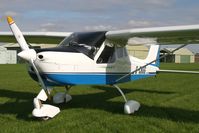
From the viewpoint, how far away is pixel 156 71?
10750 millimetres

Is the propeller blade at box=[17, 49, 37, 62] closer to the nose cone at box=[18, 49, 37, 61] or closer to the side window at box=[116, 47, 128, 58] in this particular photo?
the nose cone at box=[18, 49, 37, 61]

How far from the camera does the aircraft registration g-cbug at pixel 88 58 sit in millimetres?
6477

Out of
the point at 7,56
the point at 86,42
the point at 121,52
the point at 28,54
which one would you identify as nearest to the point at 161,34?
the point at 121,52

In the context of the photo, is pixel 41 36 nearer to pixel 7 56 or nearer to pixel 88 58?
pixel 88 58

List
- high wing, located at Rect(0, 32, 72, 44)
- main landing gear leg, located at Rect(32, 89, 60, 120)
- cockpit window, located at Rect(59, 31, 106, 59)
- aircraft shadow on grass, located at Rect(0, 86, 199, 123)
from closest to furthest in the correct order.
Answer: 1. main landing gear leg, located at Rect(32, 89, 60, 120)
2. aircraft shadow on grass, located at Rect(0, 86, 199, 123)
3. cockpit window, located at Rect(59, 31, 106, 59)
4. high wing, located at Rect(0, 32, 72, 44)

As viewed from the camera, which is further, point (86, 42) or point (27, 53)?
point (86, 42)

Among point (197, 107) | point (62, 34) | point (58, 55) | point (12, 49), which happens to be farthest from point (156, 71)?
point (12, 49)

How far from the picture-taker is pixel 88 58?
7.12 meters

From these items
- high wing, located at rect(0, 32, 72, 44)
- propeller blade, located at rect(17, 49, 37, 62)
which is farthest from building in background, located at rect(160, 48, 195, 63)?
propeller blade, located at rect(17, 49, 37, 62)

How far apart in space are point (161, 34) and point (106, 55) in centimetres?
143

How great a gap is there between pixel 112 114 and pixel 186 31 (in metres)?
2.55

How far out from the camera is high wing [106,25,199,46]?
7.03m

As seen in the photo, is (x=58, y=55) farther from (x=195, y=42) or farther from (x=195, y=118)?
(x=195, y=42)

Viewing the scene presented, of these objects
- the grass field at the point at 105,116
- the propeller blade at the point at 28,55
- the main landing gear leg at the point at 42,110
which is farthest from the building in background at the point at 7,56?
the propeller blade at the point at 28,55
